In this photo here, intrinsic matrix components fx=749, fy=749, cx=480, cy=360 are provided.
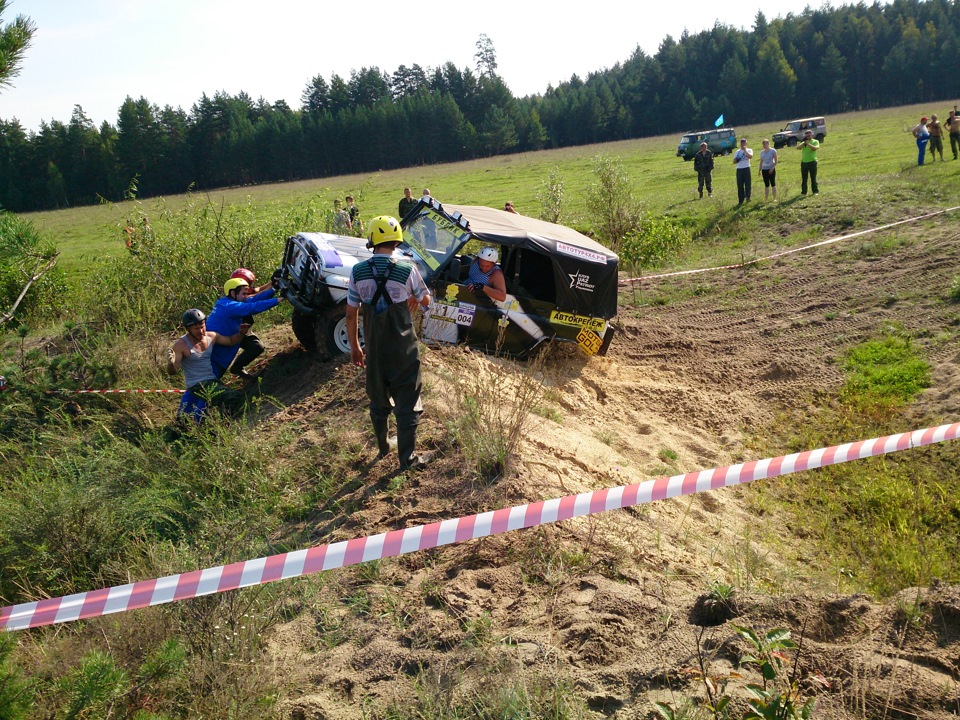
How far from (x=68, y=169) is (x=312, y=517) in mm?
78938

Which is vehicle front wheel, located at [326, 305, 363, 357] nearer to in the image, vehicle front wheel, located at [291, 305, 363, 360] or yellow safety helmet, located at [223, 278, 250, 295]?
vehicle front wheel, located at [291, 305, 363, 360]

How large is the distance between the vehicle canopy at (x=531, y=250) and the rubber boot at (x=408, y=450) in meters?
3.52

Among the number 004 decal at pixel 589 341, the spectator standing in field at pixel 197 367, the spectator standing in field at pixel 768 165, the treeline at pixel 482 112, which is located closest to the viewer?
the spectator standing in field at pixel 197 367

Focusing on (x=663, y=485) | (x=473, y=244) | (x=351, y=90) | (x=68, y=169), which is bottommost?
(x=663, y=485)

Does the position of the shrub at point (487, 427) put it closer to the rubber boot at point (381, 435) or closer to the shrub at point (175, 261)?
the rubber boot at point (381, 435)

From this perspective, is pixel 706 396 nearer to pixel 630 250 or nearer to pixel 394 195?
pixel 630 250

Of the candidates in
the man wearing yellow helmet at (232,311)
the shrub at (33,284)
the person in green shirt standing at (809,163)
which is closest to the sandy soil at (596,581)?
the man wearing yellow helmet at (232,311)

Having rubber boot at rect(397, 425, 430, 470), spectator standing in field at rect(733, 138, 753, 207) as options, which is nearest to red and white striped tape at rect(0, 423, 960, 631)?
rubber boot at rect(397, 425, 430, 470)

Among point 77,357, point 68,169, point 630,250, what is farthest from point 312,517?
point 68,169

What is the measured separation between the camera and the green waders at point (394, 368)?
5.84m

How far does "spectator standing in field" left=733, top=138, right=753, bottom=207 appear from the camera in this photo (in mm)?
19703

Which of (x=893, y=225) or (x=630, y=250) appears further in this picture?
(x=630, y=250)

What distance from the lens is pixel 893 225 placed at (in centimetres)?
1534

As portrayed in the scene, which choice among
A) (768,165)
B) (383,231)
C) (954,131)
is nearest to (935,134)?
(954,131)
